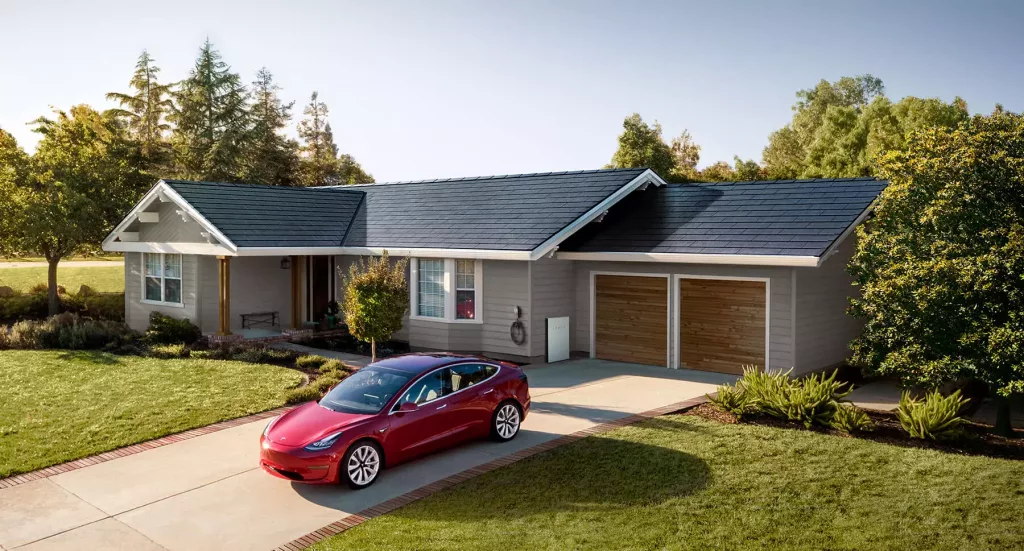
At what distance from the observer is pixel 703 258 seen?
16.3m

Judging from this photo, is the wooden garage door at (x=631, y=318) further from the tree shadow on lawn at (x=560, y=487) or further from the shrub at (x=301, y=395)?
the tree shadow on lawn at (x=560, y=487)

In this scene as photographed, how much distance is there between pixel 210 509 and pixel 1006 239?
37.7 ft

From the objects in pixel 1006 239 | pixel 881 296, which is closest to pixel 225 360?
pixel 881 296

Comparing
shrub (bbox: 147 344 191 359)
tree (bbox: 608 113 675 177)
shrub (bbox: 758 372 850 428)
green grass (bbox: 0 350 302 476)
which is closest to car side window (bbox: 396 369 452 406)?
green grass (bbox: 0 350 302 476)

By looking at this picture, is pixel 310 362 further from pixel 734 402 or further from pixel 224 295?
pixel 734 402

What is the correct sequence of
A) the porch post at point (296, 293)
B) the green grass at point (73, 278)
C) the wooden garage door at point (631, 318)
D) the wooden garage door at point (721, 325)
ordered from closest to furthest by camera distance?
the wooden garage door at point (721, 325) → the wooden garage door at point (631, 318) → the porch post at point (296, 293) → the green grass at point (73, 278)

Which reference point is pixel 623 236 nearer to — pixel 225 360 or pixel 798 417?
pixel 798 417

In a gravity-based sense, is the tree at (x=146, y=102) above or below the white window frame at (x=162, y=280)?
above

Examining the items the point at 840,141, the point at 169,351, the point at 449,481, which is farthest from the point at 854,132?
the point at 449,481

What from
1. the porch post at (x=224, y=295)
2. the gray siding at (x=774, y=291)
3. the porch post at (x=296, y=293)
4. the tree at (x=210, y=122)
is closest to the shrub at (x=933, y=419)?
the gray siding at (x=774, y=291)

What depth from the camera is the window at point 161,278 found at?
21.9m

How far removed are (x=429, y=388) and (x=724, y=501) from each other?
4.03 metres

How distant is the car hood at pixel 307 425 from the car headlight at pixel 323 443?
0.17 feet

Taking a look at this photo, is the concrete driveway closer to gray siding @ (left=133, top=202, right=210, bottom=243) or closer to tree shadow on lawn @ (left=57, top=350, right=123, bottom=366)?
tree shadow on lawn @ (left=57, top=350, right=123, bottom=366)
